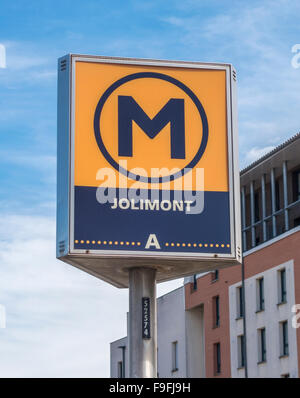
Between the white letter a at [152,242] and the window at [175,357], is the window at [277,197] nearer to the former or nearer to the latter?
the window at [175,357]

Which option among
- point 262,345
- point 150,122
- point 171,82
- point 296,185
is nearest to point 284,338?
point 262,345

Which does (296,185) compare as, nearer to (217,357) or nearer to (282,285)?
(282,285)

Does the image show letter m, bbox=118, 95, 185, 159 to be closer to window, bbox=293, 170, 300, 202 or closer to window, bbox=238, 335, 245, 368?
window, bbox=238, 335, 245, 368

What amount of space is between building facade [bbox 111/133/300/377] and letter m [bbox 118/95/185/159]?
47.8m

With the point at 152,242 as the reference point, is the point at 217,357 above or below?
above

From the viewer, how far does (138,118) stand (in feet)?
34.2

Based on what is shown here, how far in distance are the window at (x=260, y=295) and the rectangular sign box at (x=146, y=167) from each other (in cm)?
5232

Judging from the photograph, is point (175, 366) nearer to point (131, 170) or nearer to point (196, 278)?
point (196, 278)

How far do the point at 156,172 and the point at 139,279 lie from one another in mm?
Answer: 1131

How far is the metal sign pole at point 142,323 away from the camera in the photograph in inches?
391

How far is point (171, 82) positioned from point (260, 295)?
53423 mm

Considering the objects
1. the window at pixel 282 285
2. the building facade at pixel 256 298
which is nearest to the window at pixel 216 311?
the building facade at pixel 256 298

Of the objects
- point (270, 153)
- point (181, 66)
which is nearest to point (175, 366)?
point (270, 153)

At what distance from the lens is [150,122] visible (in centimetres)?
1044
